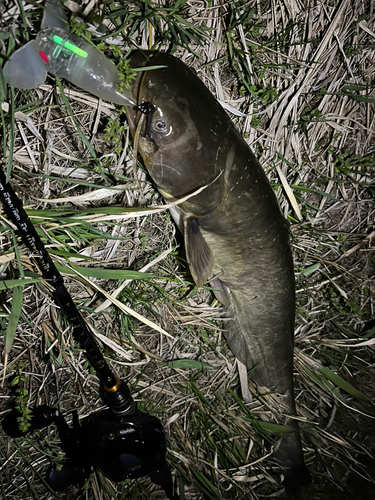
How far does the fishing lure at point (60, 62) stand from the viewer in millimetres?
1365

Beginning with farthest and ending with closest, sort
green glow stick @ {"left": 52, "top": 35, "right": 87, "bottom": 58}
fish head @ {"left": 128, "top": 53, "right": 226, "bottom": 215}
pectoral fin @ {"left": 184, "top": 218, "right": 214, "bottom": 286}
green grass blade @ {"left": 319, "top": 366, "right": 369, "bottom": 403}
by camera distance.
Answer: green grass blade @ {"left": 319, "top": 366, "right": 369, "bottom": 403}, pectoral fin @ {"left": 184, "top": 218, "right": 214, "bottom": 286}, fish head @ {"left": 128, "top": 53, "right": 226, "bottom": 215}, green glow stick @ {"left": 52, "top": 35, "right": 87, "bottom": 58}

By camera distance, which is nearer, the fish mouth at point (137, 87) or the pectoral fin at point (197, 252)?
the fish mouth at point (137, 87)

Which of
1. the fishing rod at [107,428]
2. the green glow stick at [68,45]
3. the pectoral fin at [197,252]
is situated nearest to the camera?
the green glow stick at [68,45]

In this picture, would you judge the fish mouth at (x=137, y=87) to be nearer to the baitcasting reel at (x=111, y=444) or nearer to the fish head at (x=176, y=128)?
the fish head at (x=176, y=128)

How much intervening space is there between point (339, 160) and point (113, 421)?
2067 millimetres

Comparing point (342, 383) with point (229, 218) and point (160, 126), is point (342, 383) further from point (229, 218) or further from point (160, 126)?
point (160, 126)

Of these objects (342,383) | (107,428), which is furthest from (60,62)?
(342,383)

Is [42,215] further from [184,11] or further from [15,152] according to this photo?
[184,11]

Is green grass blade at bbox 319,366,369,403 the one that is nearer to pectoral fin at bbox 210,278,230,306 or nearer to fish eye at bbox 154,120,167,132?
pectoral fin at bbox 210,278,230,306

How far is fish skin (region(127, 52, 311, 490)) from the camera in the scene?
150cm

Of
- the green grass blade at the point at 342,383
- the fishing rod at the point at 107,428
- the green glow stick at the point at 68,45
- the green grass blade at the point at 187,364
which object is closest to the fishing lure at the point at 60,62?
the green glow stick at the point at 68,45

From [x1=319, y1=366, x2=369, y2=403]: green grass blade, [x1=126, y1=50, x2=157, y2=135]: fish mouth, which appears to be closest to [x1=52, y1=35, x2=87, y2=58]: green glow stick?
[x1=126, y1=50, x2=157, y2=135]: fish mouth

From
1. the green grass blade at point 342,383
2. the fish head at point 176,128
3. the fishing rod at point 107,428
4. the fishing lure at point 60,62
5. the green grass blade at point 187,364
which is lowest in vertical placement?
the green grass blade at point 342,383

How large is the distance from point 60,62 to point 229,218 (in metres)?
1.00
